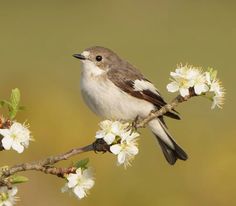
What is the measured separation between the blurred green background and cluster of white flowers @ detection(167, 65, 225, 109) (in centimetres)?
478

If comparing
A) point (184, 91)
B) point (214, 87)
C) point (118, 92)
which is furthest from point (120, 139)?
point (118, 92)

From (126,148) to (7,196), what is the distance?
595 mm

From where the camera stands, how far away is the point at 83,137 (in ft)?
38.1

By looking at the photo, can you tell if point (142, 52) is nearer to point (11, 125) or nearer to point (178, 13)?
point (178, 13)

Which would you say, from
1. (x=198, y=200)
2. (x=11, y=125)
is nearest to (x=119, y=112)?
(x=11, y=125)

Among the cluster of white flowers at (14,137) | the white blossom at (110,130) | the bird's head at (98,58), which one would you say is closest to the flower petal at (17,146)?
the cluster of white flowers at (14,137)

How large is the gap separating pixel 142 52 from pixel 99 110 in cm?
1762

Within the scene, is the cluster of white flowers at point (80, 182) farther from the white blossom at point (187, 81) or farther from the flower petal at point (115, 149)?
the white blossom at point (187, 81)

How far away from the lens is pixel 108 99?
255 inches

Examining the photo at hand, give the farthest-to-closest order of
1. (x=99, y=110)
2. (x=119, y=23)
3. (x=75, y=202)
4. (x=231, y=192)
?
(x=119, y=23) < (x=231, y=192) < (x=75, y=202) < (x=99, y=110)

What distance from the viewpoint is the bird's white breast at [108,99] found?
21.0ft

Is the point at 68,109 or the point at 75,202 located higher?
the point at 68,109

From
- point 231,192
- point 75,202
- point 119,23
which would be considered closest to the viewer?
point 75,202

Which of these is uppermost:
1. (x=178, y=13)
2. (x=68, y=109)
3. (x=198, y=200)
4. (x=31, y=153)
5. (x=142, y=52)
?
(x=178, y=13)
